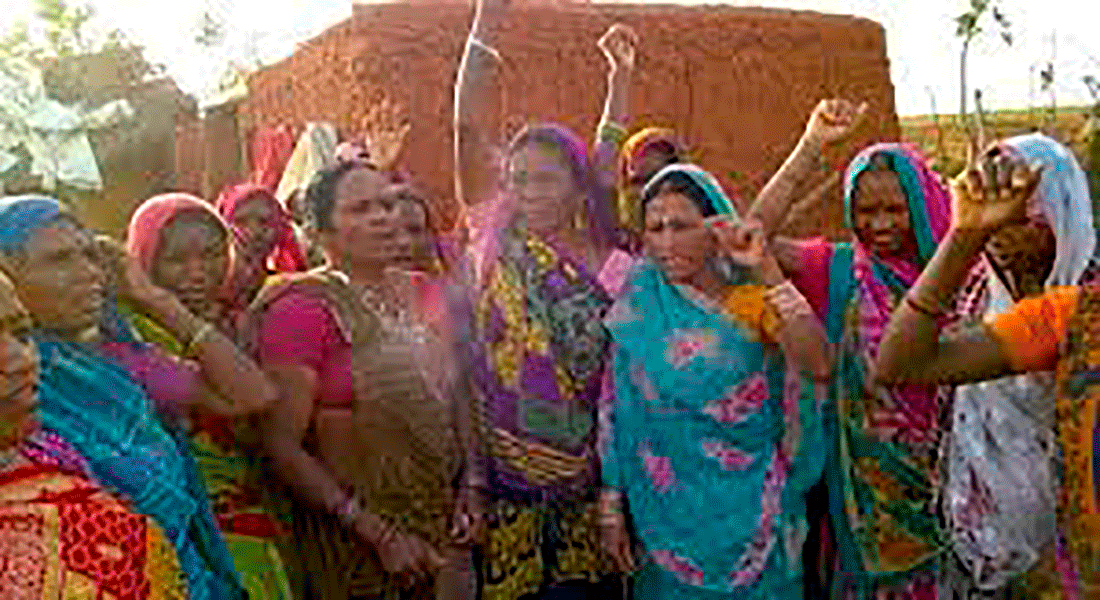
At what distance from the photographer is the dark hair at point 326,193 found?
3941mm

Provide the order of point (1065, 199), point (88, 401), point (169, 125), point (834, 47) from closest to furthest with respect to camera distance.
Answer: point (88, 401)
point (1065, 199)
point (834, 47)
point (169, 125)

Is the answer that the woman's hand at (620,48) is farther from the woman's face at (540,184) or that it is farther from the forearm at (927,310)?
the forearm at (927,310)

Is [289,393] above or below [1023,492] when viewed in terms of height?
above

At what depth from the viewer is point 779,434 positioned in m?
3.81

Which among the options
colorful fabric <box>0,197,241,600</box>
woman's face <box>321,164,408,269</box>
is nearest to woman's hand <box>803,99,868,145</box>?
woman's face <box>321,164,408,269</box>

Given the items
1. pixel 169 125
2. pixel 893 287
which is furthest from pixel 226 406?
pixel 169 125

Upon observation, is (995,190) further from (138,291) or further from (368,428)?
(138,291)

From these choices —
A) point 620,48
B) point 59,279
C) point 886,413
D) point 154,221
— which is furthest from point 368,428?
point 620,48

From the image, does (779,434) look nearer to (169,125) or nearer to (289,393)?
(289,393)

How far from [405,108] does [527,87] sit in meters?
0.92

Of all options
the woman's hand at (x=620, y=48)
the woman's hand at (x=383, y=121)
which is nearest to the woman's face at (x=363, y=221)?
the woman's hand at (x=620, y=48)

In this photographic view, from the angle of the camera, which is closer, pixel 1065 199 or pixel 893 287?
pixel 1065 199

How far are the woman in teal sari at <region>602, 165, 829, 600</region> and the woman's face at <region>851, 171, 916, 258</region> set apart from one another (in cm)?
36

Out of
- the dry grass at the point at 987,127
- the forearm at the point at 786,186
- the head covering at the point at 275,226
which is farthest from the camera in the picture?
the dry grass at the point at 987,127
